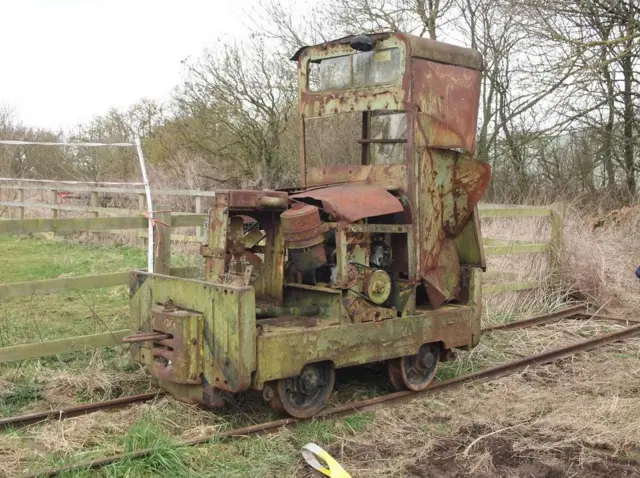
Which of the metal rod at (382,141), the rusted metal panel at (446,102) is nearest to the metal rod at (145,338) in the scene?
the metal rod at (382,141)

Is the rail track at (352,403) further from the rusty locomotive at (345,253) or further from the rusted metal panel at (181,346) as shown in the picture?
the rusted metal panel at (181,346)

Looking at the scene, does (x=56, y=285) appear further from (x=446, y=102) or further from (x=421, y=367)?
(x=446, y=102)

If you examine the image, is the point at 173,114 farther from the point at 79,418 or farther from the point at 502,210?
the point at 79,418

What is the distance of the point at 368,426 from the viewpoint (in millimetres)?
5141

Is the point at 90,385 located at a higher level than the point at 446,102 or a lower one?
lower

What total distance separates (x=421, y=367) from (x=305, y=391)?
4.35 ft

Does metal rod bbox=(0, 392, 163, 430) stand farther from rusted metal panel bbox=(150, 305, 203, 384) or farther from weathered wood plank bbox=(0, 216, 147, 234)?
weathered wood plank bbox=(0, 216, 147, 234)

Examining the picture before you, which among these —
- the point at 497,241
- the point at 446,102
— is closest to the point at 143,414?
the point at 446,102

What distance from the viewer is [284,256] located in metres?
5.59

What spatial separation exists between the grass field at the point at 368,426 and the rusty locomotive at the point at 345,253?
0.34 m

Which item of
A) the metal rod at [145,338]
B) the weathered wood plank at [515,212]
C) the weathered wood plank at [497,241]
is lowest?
the metal rod at [145,338]

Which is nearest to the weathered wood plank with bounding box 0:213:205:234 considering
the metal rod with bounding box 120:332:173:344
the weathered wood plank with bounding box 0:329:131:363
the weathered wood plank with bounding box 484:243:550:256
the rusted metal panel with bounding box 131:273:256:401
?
the weathered wood plank with bounding box 0:329:131:363

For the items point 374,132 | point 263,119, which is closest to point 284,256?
point 374,132

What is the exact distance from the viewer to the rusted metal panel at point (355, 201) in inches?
205
